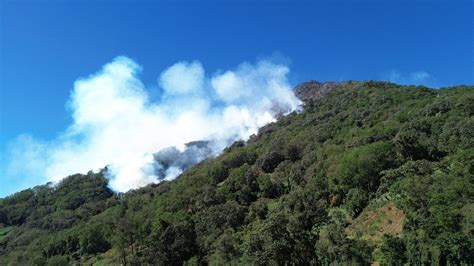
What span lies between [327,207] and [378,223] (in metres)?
26.2

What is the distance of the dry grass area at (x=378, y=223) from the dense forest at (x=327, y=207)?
275 millimetres

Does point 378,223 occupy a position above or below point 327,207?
below

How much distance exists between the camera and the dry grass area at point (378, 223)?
7776 cm

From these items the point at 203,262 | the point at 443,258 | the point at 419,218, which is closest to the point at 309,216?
the point at 419,218

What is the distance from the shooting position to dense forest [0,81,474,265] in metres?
65.5

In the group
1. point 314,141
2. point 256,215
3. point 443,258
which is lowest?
point 443,258

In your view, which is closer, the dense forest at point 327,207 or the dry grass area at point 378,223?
the dense forest at point 327,207

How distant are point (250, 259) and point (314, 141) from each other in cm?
10528

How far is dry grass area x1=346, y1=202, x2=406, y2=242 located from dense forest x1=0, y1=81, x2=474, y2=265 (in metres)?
0.27

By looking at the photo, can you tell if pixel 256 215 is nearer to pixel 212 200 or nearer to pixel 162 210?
pixel 212 200

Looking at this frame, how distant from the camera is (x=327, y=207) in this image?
357 ft

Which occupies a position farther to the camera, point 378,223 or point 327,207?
point 327,207

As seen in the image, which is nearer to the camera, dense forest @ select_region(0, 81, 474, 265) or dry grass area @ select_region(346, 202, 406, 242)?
dense forest @ select_region(0, 81, 474, 265)

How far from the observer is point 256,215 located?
121m
